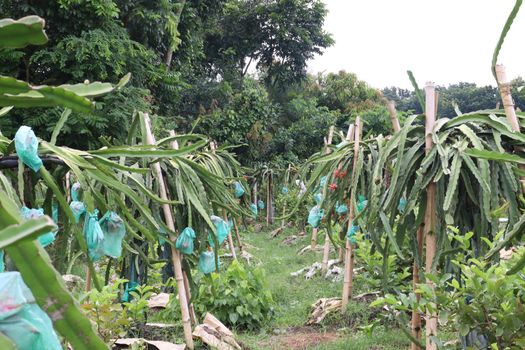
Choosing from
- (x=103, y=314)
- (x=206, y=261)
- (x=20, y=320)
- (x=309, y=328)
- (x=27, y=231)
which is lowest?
(x=309, y=328)

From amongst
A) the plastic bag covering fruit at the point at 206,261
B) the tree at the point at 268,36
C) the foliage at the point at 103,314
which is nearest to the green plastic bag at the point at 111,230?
the foliage at the point at 103,314

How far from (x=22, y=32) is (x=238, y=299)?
362cm

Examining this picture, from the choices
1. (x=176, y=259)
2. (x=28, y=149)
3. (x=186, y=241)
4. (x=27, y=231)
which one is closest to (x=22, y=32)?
(x=27, y=231)

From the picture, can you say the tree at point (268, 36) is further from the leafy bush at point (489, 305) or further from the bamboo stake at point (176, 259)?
the leafy bush at point (489, 305)

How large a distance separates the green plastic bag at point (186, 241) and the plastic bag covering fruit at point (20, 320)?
2270mm

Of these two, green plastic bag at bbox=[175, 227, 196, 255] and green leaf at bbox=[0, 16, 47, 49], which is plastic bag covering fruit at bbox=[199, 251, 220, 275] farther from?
green leaf at bbox=[0, 16, 47, 49]

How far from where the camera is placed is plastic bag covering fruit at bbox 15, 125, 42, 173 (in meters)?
1.27

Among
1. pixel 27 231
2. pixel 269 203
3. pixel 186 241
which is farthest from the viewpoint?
pixel 269 203

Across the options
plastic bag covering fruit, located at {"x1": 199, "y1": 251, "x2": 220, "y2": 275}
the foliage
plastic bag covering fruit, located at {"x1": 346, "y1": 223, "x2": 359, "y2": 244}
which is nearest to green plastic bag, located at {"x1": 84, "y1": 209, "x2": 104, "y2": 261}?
the foliage

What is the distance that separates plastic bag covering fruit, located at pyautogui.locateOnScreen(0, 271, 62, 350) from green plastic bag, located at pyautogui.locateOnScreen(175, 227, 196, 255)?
227 centimetres

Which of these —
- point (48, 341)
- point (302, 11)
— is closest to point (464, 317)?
point (48, 341)

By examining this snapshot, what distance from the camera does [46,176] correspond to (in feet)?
4.31

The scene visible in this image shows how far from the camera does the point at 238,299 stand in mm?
4148

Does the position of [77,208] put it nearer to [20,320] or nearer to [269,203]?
[20,320]
